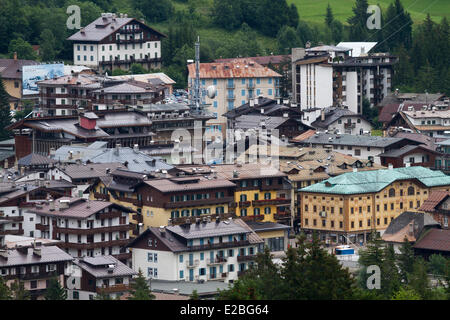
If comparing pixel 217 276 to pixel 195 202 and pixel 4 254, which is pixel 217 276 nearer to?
pixel 195 202

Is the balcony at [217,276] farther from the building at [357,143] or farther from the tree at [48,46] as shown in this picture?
the tree at [48,46]

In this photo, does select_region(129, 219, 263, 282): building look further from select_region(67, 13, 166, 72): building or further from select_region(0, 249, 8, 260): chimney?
select_region(67, 13, 166, 72): building

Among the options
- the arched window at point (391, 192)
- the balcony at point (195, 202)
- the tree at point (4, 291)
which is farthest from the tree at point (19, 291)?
the arched window at point (391, 192)

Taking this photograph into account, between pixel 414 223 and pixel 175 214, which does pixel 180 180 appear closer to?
pixel 175 214

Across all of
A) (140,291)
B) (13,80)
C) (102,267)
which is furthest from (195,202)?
(13,80)

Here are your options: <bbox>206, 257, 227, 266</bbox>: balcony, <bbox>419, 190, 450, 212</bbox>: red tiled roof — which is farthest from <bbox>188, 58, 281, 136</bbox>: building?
<bbox>206, 257, 227, 266</bbox>: balcony
